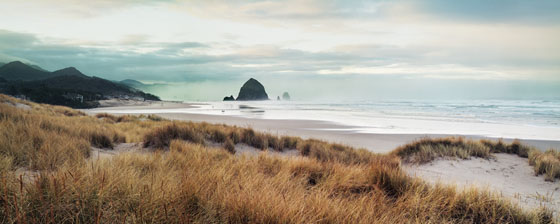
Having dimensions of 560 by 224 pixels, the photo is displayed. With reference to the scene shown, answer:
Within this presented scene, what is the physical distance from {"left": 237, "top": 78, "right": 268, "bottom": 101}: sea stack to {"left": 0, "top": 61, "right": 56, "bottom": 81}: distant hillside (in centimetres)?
11490

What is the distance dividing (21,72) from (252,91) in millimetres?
139897

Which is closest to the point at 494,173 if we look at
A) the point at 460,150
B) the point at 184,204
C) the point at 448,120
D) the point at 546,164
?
the point at 546,164

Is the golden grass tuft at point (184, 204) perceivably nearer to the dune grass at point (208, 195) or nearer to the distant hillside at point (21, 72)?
the dune grass at point (208, 195)

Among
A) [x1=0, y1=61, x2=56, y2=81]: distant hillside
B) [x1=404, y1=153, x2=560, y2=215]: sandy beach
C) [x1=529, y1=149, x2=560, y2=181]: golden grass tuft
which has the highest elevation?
[x1=0, y1=61, x2=56, y2=81]: distant hillside

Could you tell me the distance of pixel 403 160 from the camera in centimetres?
1018

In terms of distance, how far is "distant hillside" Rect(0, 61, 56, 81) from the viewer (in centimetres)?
16114

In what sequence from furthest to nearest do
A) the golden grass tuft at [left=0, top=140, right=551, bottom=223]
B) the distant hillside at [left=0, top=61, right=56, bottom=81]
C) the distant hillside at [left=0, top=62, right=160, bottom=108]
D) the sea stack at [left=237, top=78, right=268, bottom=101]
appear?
1. the distant hillside at [left=0, top=61, right=56, bottom=81]
2. the sea stack at [left=237, top=78, right=268, bottom=101]
3. the distant hillside at [left=0, top=62, right=160, bottom=108]
4. the golden grass tuft at [left=0, top=140, right=551, bottom=223]

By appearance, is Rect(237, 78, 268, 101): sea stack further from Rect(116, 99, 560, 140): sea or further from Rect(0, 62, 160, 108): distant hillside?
Rect(116, 99, 560, 140): sea

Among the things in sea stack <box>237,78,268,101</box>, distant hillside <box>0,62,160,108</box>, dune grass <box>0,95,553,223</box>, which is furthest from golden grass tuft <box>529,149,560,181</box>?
sea stack <box>237,78,268,101</box>

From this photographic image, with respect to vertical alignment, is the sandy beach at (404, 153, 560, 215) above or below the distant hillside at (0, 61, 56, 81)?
below

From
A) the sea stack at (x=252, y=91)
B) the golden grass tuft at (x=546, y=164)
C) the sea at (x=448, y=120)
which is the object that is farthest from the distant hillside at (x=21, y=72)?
the golden grass tuft at (x=546, y=164)

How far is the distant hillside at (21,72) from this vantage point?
161 m

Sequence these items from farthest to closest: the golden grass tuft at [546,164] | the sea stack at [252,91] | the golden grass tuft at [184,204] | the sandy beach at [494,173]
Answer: the sea stack at [252,91] < the golden grass tuft at [546,164] < the sandy beach at [494,173] < the golden grass tuft at [184,204]

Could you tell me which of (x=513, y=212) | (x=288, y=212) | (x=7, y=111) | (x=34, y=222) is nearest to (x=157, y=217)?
(x=34, y=222)
